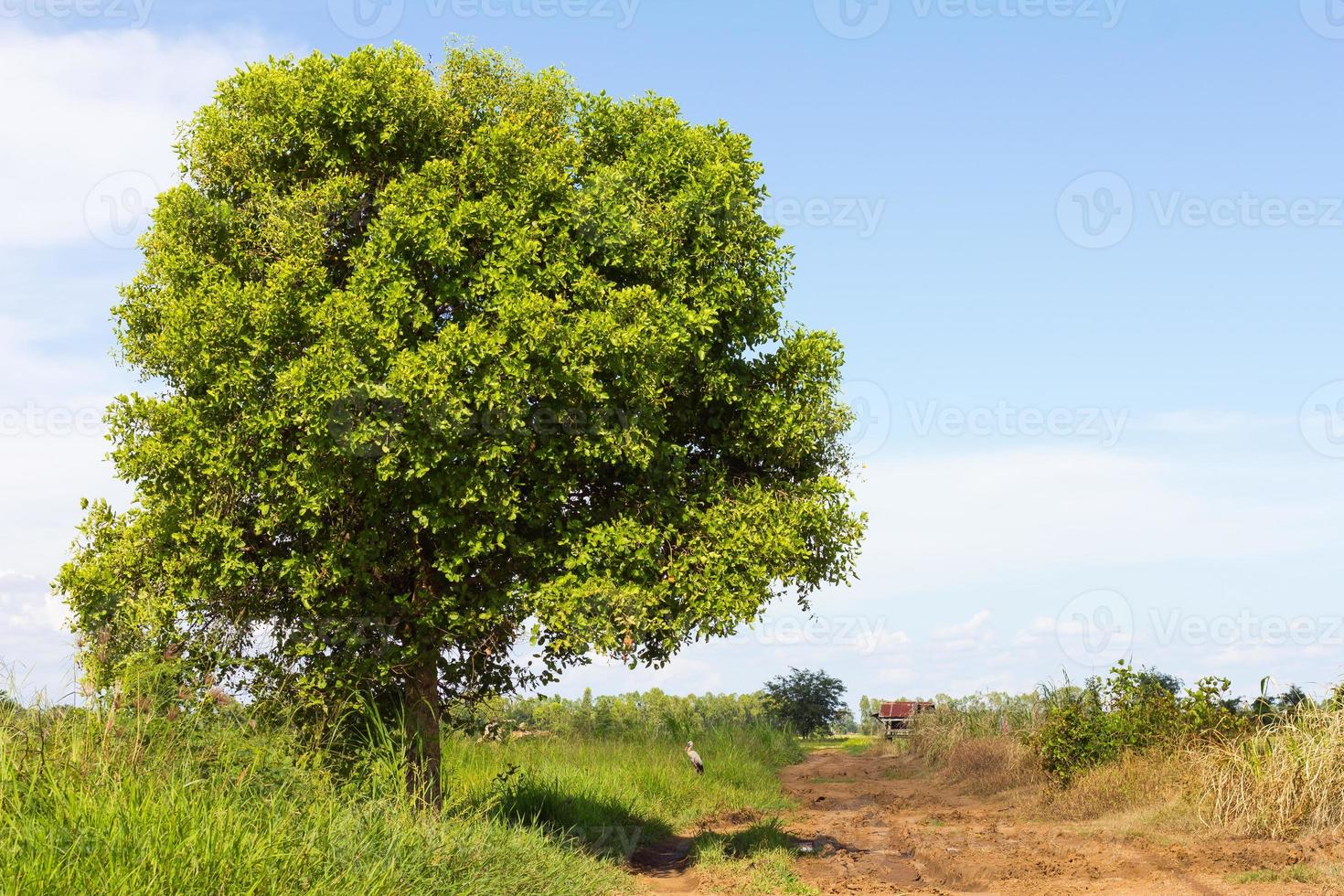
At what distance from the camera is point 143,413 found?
14.4m

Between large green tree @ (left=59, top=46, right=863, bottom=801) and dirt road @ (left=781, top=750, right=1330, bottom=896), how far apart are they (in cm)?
451

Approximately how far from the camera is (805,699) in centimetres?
5959

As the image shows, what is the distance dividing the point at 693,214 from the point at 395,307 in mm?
4349

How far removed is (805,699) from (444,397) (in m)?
49.9

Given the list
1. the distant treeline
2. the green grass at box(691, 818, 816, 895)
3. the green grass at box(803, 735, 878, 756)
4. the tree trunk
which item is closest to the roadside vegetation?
the green grass at box(691, 818, 816, 895)

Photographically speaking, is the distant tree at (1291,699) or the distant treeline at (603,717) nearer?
the distant tree at (1291,699)

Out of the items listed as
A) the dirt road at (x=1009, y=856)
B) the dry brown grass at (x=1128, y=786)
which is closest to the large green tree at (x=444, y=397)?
the dirt road at (x=1009, y=856)

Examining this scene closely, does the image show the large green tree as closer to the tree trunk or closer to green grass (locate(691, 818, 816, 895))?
the tree trunk

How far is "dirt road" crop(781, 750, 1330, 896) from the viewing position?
45.8 feet

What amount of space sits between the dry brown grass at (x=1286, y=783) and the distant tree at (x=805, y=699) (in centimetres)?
4311

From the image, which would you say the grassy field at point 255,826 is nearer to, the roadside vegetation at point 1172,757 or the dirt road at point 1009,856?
the dirt road at point 1009,856

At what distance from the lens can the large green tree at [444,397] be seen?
531 inches

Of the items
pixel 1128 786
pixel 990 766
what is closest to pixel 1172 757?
pixel 1128 786

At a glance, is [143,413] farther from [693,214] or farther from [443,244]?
[693,214]
